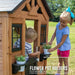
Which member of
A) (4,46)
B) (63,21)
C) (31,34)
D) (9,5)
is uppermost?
(9,5)

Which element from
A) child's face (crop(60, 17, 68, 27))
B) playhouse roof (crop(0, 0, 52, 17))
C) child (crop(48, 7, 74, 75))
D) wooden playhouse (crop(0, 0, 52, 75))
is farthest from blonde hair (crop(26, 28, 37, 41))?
playhouse roof (crop(0, 0, 52, 17))

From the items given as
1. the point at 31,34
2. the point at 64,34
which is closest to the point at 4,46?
the point at 31,34

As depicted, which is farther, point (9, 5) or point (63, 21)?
point (63, 21)

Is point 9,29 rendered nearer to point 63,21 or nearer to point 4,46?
point 4,46

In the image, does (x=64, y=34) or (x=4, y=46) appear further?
(x=64, y=34)

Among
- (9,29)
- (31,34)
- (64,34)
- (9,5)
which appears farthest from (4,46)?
(64,34)

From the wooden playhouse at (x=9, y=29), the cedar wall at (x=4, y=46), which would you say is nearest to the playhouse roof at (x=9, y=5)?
the wooden playhouse at (x=9, y=29)

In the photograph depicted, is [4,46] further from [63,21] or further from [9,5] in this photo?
[63,21]

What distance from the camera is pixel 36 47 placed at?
14.9 feet

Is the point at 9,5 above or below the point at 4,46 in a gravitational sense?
above

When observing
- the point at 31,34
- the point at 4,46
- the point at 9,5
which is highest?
the point at 9,5

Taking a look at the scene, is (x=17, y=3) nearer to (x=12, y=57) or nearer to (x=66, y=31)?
(x=12, y=57)

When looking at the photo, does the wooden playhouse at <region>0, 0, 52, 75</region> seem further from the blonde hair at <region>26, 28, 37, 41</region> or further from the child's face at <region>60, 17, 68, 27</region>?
the child's face at <region>60, 17, 68, 27</region>

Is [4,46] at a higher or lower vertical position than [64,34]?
lower
